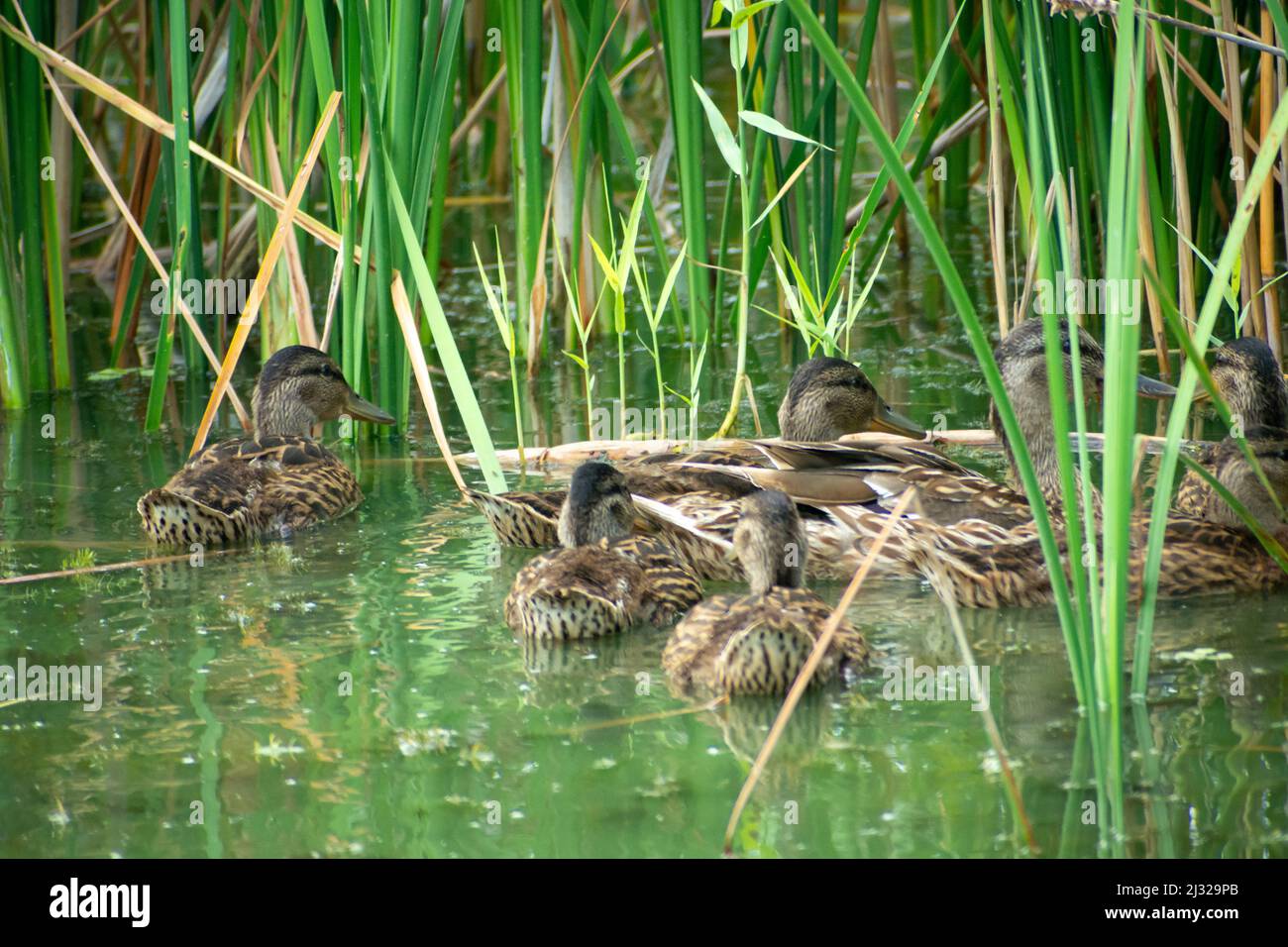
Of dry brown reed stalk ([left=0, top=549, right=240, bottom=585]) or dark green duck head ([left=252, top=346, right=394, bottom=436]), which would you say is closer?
dry brown reed stalk ([left=0, top=549, right=240, bottom=585])

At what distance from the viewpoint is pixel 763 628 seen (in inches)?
165

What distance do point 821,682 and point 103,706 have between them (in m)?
1.79

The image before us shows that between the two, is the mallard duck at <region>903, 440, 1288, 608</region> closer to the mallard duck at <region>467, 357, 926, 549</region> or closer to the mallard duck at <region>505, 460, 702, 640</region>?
the mallard duck at <region>467, 357, 926, 549</region>

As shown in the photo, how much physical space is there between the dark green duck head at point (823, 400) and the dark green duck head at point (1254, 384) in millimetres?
1226

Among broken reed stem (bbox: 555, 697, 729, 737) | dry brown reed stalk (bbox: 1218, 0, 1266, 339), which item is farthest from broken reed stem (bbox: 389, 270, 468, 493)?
dry brown reed stalk (bbox: 1218, 0, 1266, 339)

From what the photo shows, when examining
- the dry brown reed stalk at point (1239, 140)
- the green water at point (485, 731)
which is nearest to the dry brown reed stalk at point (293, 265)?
the green water at point (485, 731)

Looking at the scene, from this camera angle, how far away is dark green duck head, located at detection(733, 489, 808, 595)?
4652 mm

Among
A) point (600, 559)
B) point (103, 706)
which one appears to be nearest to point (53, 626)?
point (103, 706)

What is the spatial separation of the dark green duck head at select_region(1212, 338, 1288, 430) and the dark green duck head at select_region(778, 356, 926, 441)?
123cm

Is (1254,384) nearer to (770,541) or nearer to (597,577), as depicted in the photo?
(770,541)

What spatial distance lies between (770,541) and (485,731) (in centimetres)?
99

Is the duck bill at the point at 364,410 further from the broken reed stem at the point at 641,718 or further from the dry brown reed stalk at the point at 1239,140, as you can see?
the dry brown reed stalk at the point at 1239,140

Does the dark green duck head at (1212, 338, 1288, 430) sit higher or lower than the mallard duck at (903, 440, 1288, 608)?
higher

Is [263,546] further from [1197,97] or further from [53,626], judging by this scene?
[1197,97]
